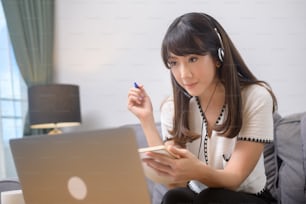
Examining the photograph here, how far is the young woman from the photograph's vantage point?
74 centimetres

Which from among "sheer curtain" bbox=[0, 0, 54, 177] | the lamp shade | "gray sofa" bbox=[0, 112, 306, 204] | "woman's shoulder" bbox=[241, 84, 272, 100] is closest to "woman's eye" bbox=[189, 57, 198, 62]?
"woman's shoulder" bbox=[241, 84, 272, 100]

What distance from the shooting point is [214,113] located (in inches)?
34.8

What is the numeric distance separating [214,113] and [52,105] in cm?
82

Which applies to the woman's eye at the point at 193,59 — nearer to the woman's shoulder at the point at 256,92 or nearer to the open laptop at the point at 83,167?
the woman's shoulder at the point at 256,92

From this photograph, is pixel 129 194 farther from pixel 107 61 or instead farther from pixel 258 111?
pixel 107 61

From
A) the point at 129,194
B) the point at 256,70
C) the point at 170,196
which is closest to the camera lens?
the point at 129,194

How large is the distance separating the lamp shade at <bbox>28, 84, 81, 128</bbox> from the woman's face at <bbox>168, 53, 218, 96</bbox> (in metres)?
0.75

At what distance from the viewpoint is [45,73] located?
162 centimetres

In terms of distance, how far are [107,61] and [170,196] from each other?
957 mm

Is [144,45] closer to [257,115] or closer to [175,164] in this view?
[257,115]

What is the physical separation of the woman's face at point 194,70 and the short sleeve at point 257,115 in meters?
0.10

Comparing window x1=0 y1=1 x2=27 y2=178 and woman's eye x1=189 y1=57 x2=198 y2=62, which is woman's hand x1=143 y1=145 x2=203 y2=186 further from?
window x1=0 y1=1 x2=27 y2=178

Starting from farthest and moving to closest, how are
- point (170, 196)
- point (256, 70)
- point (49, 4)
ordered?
point (49, 4)
point (256, 70)
point (170, 196)

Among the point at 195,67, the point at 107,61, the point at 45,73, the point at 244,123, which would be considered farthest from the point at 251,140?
the point at 45,73
